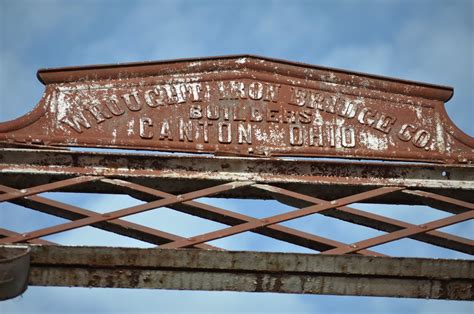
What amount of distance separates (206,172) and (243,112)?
825 millimetres

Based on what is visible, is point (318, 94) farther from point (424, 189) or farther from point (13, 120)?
point (13, 120)

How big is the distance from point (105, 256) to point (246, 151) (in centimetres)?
171

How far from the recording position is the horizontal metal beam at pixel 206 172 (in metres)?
7.03

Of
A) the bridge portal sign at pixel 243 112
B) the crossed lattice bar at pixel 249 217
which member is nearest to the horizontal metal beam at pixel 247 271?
the crossed lattice bar at pixel 249 217

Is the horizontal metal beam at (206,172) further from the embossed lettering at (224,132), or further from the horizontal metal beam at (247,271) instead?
the horizontal metal beam at (247,271)

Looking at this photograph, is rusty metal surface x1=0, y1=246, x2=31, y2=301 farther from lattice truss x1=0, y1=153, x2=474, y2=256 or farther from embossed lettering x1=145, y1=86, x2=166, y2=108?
embossed lettering x1=145, y1=86, x2=166, y2=108

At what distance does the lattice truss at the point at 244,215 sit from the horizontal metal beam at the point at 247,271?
0.26 metres

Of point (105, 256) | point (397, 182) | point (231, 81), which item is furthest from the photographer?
point (231, 81)

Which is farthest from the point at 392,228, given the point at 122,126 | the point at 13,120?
the point at 13,120

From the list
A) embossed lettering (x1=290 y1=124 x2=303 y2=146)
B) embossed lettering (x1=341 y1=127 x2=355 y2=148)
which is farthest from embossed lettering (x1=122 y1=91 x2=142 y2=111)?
embossed lettering (x1=341 y1=127 x2=355 y2=148)

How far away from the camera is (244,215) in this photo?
22.6 ft

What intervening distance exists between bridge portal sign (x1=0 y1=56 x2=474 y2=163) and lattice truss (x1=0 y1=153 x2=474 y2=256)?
444mm

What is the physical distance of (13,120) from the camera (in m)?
7.32

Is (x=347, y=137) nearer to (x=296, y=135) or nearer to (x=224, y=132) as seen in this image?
(x=296, y=135)
